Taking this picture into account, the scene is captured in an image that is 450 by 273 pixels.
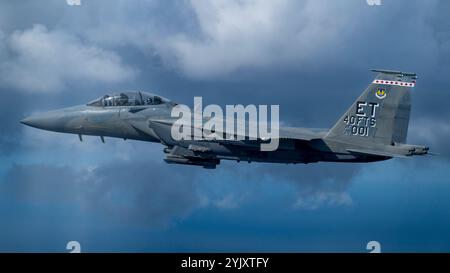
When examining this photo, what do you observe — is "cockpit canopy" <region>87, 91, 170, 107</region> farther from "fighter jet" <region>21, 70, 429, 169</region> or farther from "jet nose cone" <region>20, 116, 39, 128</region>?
"jet nose cone" <region>20, 116, 39, 128</region>

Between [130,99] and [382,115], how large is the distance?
33.3 feet

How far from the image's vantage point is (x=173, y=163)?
113ft

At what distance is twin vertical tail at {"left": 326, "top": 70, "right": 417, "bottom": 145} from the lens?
33.6 metres

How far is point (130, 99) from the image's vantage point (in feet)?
117

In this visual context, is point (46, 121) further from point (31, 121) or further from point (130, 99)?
point (130, 99)

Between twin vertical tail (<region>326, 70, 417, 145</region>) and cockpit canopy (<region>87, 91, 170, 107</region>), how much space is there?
23.7 ft

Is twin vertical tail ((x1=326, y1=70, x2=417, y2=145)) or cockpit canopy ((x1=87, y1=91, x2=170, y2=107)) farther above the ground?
cockpit canopy ((x1=87, y1=91, x2=170, y2=107))

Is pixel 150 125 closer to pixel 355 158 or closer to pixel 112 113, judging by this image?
pixel 112 113

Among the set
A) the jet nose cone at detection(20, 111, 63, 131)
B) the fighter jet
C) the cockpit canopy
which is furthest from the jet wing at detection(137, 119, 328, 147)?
the jet nose cone at detection(20, 111, 63, 131)

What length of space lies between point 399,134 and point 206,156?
296 inches

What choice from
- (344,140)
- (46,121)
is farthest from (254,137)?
(46,121)

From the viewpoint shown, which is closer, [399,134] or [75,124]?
[399,134]

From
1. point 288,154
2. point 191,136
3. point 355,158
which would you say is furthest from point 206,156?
point 355,158

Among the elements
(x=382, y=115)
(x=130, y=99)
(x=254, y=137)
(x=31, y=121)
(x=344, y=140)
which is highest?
(x=130, y=99)
